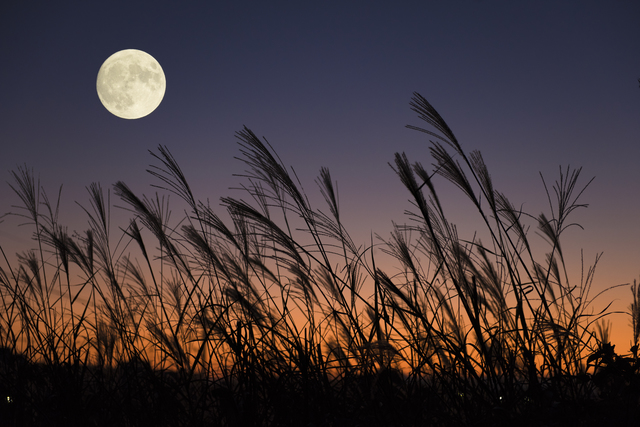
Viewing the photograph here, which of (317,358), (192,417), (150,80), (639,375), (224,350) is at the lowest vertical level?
(639,375)

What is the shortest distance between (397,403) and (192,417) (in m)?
0.92

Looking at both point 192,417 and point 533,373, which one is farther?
point 192,417

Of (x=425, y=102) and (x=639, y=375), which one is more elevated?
(x=425, y=102)

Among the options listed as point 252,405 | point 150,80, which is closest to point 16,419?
point 252,405

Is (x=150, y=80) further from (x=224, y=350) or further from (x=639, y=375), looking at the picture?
Result: (x=639, y=375)

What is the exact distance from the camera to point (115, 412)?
2223mm

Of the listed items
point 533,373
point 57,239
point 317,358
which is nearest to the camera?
point 533,373

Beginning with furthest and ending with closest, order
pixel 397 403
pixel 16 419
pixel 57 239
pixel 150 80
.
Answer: pixel 150 80, pixel 57 239, pixel 16 419, pixel 397 403

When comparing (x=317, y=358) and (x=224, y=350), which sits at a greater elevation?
(x=224, y=350)

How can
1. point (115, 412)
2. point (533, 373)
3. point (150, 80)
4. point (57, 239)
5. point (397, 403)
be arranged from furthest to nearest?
point (150, 80) < point (57, 239) < point (115, 412) < point (397, 403) < point (533, 373)

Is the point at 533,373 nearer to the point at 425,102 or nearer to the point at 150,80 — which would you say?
the point at 425,102

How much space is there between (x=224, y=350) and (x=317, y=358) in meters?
0.72

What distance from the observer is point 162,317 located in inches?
107

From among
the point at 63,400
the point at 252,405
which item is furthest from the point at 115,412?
the point at 252,405
